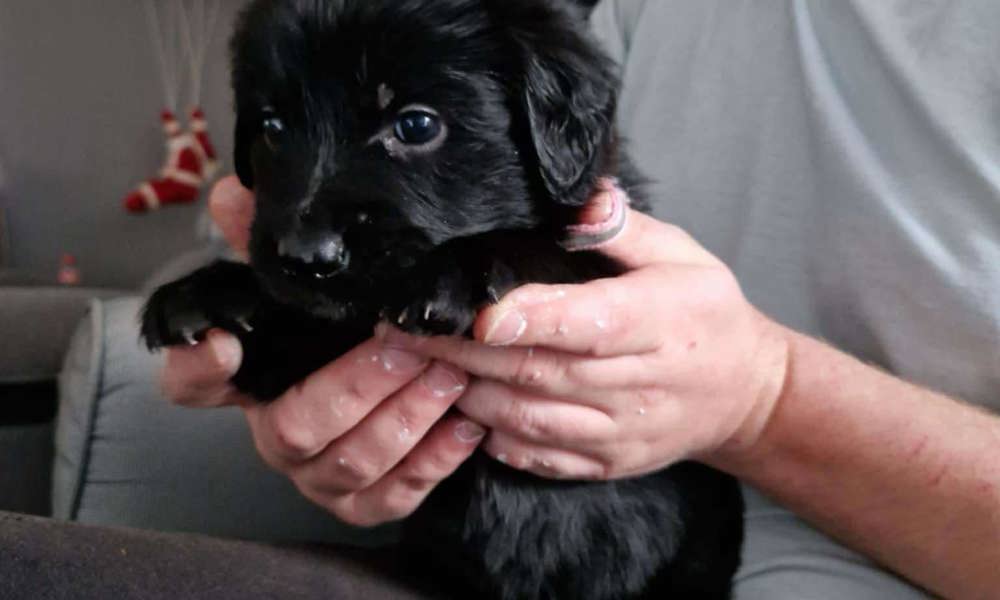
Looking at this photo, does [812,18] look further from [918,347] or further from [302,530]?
[302,530]

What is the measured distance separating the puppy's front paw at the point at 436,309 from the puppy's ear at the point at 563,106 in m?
0.18

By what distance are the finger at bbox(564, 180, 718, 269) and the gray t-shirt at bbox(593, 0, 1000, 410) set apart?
1.01 feet

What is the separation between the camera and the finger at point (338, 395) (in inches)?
36.9

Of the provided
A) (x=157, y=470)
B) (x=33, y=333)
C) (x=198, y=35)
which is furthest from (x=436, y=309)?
(x=198, y=35)

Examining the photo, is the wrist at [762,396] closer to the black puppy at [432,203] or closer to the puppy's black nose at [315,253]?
the black puppy at [432,203]

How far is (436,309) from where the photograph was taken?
0.82m

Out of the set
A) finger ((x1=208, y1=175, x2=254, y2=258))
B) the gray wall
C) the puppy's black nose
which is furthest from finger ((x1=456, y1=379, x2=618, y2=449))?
the gray wall

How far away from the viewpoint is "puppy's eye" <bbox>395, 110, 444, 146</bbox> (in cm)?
88

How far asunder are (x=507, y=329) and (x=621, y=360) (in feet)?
0.60

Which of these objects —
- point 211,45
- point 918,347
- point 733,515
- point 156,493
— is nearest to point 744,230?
point 918,347

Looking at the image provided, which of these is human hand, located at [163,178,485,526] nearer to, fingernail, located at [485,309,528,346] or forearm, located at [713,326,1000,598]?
fingernail, located at [485,309,528,346]

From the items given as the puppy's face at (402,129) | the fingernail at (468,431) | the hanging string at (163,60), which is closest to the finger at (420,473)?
the fingernail at (468,431)

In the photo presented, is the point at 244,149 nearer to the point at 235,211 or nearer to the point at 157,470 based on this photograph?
the point at 235,211

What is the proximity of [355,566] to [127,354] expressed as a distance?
2.57ft
